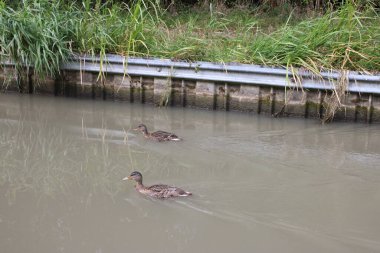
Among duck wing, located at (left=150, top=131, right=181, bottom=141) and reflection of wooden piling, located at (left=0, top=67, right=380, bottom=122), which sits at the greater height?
reflection of wooden piling, located at (left=0, top=67, right=380, bottom=122)

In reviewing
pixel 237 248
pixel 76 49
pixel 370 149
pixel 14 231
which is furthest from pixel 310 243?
pixel 76 49

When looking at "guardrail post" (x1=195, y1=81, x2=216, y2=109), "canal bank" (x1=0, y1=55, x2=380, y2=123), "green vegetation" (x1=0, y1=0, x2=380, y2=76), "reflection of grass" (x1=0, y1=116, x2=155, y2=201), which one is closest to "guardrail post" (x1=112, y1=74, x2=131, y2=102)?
"canal bank" (x1=0, y1=55, x2=380, y2=123)

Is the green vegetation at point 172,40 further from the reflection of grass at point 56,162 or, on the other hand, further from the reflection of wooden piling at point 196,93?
the reflection of grass at point 56,162

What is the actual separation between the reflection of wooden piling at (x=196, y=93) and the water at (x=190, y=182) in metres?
0.27

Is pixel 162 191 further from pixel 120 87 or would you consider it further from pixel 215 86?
pixel 120 87

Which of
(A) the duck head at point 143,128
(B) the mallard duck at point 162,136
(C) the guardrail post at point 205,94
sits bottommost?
(B) the mallard duck at point 162,136

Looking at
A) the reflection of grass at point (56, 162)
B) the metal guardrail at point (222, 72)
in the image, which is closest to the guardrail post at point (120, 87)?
the metal guardrail at point (222, 72)

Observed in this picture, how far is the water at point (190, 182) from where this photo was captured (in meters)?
5.07

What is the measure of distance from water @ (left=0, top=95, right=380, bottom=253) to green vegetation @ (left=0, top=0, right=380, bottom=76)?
0.92 metres

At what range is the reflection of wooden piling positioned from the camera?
29.2ft

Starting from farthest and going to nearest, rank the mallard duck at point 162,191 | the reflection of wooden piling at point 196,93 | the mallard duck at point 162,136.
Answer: the reflection of wooden piling at point 196,93
the mallard duck at point 162,136
the mallard duck at point 162,191

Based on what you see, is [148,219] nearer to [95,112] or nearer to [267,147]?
[267,147]

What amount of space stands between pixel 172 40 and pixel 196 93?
113 centimetres

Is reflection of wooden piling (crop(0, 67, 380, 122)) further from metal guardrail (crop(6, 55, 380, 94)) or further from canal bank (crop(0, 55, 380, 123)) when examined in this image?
metal guardrail (crop(6, 55, 380, 94))
